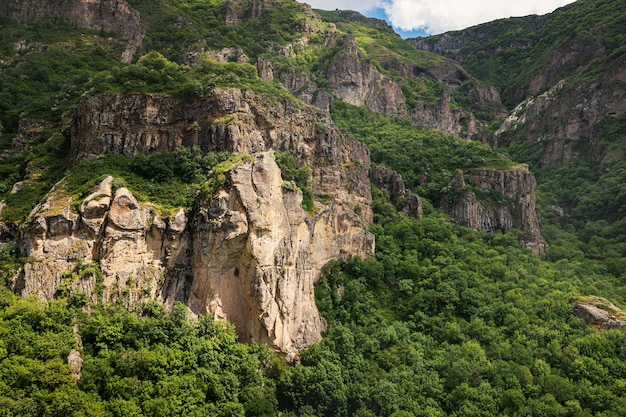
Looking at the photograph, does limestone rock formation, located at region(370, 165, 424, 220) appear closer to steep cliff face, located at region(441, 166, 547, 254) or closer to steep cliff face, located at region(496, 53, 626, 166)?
steep cliff face, located at region(441, 166, 547, 254)

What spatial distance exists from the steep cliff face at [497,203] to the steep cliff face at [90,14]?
2436 inches

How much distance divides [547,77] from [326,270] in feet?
346

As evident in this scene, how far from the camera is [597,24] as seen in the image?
123 metres

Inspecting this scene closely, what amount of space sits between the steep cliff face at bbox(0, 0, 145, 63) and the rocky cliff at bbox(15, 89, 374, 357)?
1556 inches

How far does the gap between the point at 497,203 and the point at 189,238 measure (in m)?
54.0

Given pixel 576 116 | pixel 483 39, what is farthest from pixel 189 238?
pixel 483 39

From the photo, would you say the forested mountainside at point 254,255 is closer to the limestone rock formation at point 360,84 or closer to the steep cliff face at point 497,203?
the steep cliff face at point 497,203

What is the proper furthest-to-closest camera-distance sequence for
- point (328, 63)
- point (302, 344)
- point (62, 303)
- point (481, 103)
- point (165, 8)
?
point (481, 103) → point (328, 63) → point (165, 8) → point (302, 344) → point (62, 303)

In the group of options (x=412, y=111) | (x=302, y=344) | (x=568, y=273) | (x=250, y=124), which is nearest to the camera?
(x=302, y=344)

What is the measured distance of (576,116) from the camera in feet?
335

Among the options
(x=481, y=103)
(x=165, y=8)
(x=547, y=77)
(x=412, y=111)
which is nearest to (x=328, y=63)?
(x=412, y=111)

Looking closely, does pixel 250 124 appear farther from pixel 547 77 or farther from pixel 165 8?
pixel 547 77

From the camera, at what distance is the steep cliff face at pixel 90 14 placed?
84688 mm

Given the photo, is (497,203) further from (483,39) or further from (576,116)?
(483,39)
